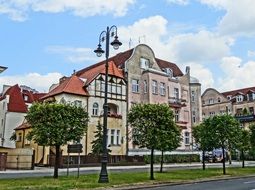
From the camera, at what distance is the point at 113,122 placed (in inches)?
1742

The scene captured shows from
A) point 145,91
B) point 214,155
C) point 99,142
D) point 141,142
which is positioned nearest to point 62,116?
point 141,142

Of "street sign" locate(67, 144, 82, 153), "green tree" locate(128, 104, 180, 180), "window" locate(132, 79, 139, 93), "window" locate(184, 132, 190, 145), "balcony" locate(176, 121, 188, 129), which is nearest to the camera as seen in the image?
"street sign" locate(67, 144, 82, 153)

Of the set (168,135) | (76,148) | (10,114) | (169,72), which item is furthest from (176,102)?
(76,148)

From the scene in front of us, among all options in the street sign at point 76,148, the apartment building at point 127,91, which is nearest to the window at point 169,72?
the apartment building at point 127,91

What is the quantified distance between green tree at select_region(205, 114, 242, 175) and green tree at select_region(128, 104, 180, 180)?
672cm

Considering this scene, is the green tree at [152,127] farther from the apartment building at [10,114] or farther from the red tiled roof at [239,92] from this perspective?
the red tiled roof at [239,92]

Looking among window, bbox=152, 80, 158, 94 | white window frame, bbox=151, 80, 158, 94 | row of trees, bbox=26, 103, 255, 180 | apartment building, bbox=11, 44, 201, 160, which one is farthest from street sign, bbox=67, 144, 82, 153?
window, bbox=152, 80, 158, 94

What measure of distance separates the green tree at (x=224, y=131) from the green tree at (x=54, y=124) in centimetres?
1166

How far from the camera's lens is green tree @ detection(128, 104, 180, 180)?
71.4ft

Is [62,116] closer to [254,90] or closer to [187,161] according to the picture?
[187,161]

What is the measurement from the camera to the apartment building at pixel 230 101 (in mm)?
74312

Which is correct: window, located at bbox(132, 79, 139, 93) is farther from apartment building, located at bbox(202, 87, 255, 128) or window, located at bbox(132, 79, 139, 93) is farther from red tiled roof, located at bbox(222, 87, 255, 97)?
red tiled roof, located at bbox(222, 87, 255, 97)

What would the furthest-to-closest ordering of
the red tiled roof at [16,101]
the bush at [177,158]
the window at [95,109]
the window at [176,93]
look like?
the window at [176,93] < the red tiled roof at [16,101] < the bush at [177,158] < the window at [95,109]

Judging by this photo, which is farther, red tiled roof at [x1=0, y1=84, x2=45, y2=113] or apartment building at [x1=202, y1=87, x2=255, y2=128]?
apartment building at [x1=202, y1=87, x2=255, y2=128]
